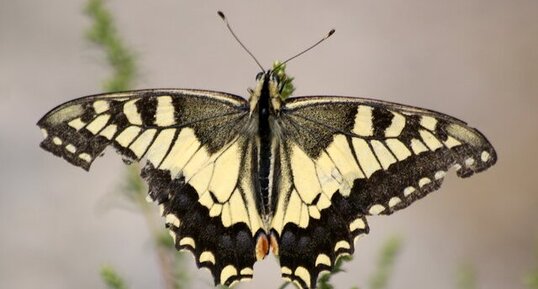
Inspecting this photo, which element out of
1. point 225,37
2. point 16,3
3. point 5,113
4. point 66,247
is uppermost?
point 16,3

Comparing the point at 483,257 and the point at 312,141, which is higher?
the point at 483,257

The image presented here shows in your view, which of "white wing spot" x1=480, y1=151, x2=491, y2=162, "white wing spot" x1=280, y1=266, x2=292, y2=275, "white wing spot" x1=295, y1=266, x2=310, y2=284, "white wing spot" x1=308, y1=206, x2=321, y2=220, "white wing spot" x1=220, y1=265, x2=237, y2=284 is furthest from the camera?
"white wing spot" x1=308, y1=206, x2=321, y2=220

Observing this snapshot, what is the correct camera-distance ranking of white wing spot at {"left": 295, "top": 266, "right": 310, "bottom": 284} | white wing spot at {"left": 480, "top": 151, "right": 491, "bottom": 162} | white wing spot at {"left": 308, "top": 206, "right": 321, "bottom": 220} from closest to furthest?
1. white wing spot at {"left": 295, "top": 266, "right": 310, "bottom": 284}
2. white wing spot at {"left": 480, "top": 151, "right": 491, "bottom": 162}
3. white wing spot at {"left": 308, "top": 206, "right": 321, "bottom": 220}

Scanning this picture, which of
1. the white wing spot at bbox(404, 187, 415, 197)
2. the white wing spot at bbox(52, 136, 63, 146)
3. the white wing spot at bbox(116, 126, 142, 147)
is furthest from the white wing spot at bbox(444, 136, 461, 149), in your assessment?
the white wing spot at bbox(52, 136, 63, 146)

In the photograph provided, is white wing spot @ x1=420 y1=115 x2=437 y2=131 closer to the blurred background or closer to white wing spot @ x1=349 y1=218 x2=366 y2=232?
white wing spot @ x1=349 y1=218 x2=366 y2=232

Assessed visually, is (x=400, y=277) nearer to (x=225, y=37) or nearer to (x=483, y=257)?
(x=483, y=257)

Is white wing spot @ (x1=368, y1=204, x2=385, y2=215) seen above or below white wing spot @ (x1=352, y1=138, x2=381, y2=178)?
below

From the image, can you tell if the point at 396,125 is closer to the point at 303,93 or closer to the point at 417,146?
the point at 417,146

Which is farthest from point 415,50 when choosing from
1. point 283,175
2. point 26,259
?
point 283,175
